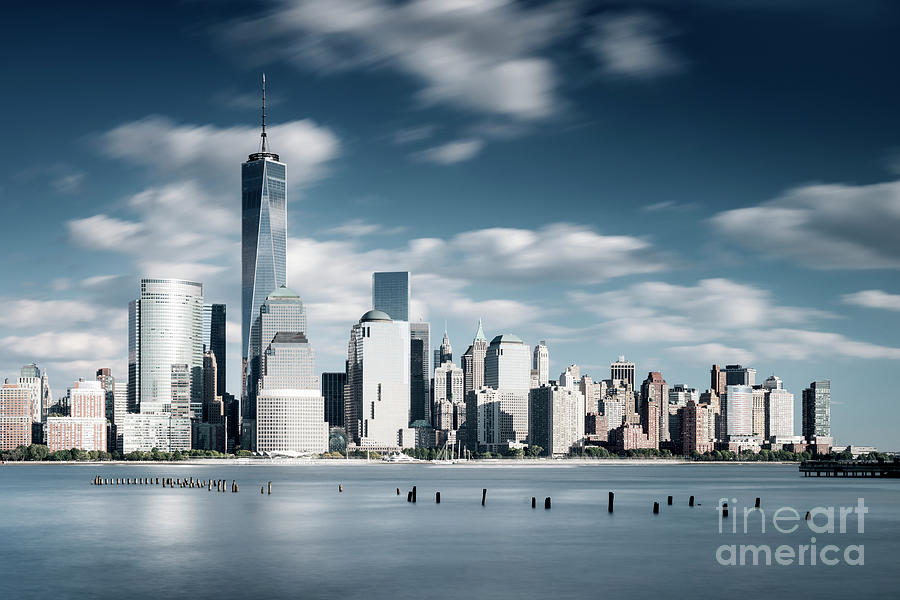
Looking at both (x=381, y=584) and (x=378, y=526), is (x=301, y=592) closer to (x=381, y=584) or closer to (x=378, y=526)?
(x=381, y=584)

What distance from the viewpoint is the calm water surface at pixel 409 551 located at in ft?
219

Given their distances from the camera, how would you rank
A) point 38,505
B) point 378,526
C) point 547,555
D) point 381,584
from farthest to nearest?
point 38,505 → point 378,526 → point 547,555 → point 381,584

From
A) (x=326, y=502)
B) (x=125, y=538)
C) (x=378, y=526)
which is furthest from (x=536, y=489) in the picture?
(x=125, y=538)

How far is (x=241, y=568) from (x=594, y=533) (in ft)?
120

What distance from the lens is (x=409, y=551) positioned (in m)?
85.0

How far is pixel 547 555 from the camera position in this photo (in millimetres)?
82625

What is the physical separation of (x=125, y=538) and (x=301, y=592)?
36315 mm

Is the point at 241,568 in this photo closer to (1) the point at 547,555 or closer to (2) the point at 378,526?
(1) the point at 547,555

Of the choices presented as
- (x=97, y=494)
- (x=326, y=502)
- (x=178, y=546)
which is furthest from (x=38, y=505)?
(x=178, y=546)

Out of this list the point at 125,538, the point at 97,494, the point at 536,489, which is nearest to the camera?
the point at 125,538

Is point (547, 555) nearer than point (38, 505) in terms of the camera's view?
Yes

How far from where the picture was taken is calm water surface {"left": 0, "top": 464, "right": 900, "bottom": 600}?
66.8 metres

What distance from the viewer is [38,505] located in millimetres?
144500

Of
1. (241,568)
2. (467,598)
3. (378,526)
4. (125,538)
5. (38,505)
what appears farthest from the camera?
(38,505)
